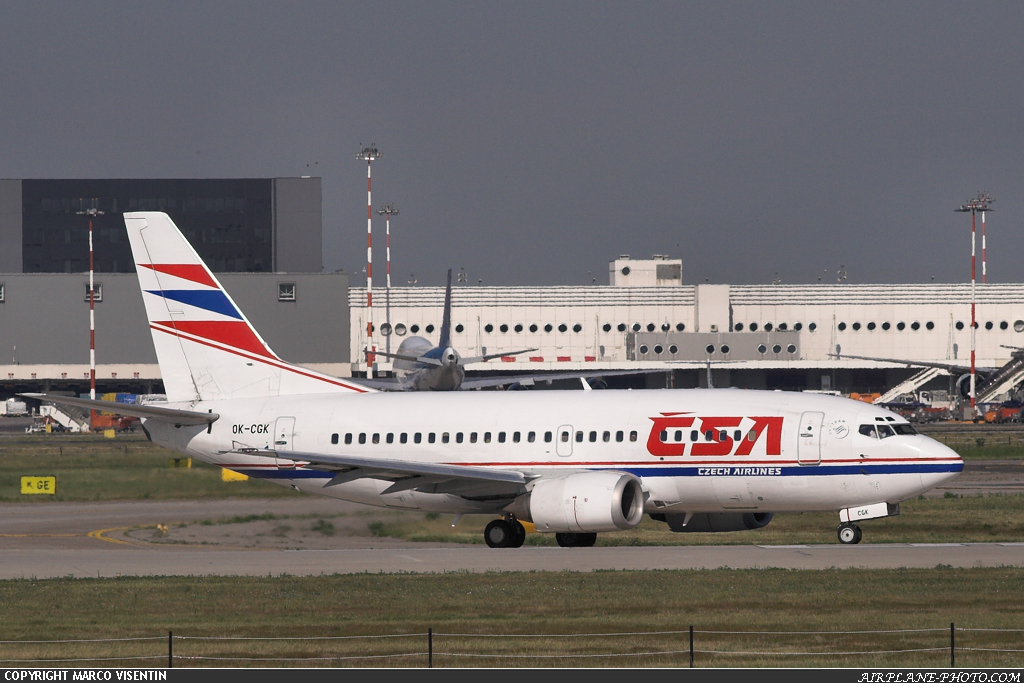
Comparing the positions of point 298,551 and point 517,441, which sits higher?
point 517,441

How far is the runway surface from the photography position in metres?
32.2

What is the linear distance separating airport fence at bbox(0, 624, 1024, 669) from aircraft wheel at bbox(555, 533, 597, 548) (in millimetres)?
13698

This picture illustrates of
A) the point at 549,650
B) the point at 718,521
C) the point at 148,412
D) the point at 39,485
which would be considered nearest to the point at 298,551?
the point at 148,412

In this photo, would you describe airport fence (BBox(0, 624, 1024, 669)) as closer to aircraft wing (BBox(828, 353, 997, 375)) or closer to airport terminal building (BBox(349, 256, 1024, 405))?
aircraft wing (BBox(828, 353, 997, 375))

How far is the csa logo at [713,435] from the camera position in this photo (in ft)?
115

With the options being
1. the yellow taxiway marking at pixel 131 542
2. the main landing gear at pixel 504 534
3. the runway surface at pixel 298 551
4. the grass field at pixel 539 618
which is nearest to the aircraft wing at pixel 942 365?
the runway surface at pixel 298 551

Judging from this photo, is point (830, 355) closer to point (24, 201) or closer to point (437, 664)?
point (24, 201)

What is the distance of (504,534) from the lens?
36.7 metres

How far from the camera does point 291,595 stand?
1101 inches

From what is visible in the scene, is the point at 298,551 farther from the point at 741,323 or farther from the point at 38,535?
the point at 741,323

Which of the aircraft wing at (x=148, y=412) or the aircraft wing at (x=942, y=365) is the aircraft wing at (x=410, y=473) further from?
the aircraft wing at (x=942, y=365)

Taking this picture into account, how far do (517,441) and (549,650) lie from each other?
1579 centimetres

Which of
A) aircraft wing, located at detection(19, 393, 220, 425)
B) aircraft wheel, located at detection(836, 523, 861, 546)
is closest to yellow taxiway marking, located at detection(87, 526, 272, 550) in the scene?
aircraft wing, located at detection(19, 393, 220, 425)

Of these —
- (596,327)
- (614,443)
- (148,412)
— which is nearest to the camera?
(614,443)
